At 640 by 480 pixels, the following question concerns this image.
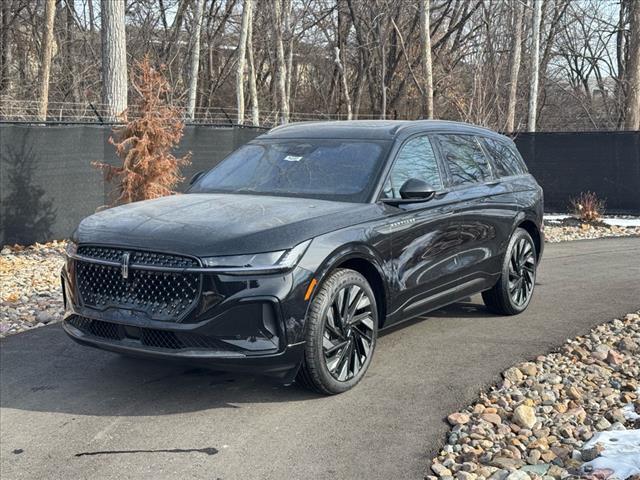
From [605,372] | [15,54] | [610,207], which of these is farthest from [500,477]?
[15,54]

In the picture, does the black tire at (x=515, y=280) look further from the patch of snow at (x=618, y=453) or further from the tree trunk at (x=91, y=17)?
Answer: the tree trunk at (x=91, y=17)

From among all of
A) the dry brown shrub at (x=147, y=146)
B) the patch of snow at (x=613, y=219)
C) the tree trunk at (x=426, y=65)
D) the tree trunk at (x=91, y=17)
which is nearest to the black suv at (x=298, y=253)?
the dry brown shrub at (x=147, y=146)

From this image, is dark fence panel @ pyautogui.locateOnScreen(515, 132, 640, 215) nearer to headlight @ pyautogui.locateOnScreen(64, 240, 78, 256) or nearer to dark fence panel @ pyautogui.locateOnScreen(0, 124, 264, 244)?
dark fence panel @ pyautogui.locateOnScreen(0, 124, 264, 244)

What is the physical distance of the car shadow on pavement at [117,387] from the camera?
4.92 m

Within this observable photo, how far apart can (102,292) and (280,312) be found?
48.1 inches

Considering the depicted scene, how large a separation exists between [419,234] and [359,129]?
1.10 m

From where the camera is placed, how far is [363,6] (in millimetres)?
32938

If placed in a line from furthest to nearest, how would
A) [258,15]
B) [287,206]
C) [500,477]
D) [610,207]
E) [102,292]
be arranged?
[258,15], [610,207], [287,206], [102,292], [500,477]

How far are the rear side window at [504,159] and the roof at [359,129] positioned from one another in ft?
2.00

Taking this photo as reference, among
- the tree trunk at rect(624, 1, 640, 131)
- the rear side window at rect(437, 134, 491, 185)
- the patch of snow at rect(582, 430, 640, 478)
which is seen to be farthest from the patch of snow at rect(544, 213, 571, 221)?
the patch of snow at rect(582, 430, 640, 478)

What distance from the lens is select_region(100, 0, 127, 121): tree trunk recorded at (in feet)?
48.8

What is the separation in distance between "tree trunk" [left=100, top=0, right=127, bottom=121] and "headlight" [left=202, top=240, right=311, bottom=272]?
437 inches

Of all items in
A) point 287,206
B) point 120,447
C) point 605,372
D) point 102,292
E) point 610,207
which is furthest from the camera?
point 610,207

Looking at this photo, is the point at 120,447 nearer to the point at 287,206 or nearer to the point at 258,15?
the point at 287,206
